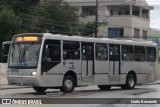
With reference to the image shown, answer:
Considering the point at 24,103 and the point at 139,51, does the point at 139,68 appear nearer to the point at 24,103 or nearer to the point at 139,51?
the point at 139,51

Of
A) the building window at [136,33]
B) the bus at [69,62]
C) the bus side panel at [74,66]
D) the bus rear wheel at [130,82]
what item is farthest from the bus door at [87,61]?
the building window at [136,33]

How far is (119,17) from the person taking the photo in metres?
80.7

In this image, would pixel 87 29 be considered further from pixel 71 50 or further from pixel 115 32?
pixel 71 50

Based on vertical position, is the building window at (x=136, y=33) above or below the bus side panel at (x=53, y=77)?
above

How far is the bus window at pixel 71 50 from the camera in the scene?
969 inches

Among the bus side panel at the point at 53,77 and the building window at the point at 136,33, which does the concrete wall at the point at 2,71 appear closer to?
the bus side panel at the point at 53,77

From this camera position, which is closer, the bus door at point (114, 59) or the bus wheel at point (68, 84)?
the bus wheel at point (68, 84)

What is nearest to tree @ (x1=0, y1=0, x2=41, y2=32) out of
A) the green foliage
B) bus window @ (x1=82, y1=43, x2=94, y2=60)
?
the green foliage

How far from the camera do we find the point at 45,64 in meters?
23.3

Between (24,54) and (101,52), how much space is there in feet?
18.1

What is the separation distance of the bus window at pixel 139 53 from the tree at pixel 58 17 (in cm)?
Answer: 3010

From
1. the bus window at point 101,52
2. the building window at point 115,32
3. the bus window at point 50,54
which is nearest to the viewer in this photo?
the bus window at point 50,54

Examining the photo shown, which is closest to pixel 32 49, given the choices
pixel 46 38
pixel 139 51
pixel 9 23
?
pixel 46 38

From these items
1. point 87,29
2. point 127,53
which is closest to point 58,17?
point 87,29
